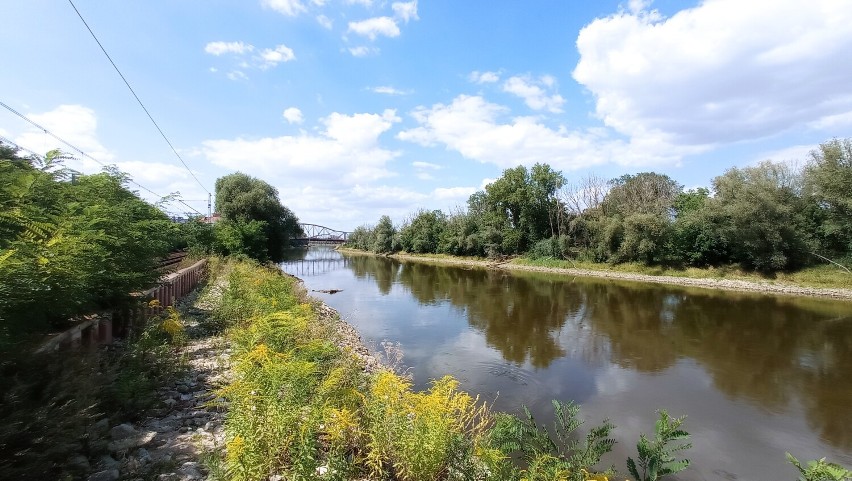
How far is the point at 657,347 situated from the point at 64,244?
1576 cm

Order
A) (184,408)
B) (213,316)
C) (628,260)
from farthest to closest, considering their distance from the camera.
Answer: (628,260), (213,316), (184,408)

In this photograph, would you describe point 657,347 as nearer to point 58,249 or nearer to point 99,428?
point 99,428

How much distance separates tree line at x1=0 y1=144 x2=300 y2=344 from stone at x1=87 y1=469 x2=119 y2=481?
4.41 feet

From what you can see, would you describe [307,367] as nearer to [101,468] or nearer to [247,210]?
[101,468]

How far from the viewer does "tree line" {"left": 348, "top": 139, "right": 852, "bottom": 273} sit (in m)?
29.9

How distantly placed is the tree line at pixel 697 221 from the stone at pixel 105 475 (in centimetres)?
3819

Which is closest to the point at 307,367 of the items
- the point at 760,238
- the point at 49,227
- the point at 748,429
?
the point at 49,227

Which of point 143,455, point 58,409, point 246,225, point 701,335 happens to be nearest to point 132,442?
point 143,455

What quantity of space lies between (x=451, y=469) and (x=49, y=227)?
212 inches

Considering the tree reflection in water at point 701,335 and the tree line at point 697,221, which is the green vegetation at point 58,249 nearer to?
Result: the tree reflection in water at point 701,335

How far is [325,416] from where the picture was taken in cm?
425

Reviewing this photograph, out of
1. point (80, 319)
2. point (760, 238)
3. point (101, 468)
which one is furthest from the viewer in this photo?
point (760, 238)

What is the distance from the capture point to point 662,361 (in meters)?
12.5

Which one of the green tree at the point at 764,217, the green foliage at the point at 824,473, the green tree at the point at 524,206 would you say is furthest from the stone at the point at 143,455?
the green tree at the point at 524,206
